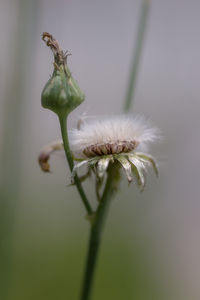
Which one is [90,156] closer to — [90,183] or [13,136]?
[13,136]

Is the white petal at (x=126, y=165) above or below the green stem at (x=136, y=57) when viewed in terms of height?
→ below

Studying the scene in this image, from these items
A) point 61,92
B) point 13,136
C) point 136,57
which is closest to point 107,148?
point 61,92

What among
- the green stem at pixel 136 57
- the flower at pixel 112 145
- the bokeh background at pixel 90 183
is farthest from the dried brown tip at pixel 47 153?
the bokeh background at pixel 90 183

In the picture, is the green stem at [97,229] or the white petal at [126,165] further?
the green stem at [97,229]

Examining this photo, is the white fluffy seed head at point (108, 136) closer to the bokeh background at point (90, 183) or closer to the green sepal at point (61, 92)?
the green sepal at point (61, 92)

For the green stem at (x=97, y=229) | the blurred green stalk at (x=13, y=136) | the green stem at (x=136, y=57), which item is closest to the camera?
the green stem at (x=97, y=229)

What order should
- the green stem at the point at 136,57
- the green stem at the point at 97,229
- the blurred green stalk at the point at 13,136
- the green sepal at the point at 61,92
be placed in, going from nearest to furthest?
the green sepal at the point at 61,92 → the green stem at the point at 97,229 → the green stem at the point at 136,57 → the blurred green stalk at the point at 13,136
